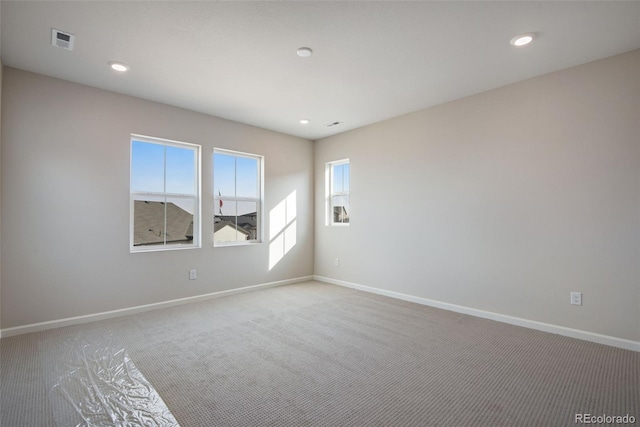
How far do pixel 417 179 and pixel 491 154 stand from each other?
98 centimetres

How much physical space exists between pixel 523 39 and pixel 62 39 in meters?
3.80

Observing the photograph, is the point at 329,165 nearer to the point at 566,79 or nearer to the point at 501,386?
the point at 566,79

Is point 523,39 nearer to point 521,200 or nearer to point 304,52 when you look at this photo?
point 521,200

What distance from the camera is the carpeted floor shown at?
1.89 metres

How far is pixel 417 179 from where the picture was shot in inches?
171

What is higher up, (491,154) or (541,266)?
(491,154)

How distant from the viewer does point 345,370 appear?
2.42 m

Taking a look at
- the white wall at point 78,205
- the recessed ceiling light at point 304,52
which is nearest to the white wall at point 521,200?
the recessed ceiling light at point 304,52

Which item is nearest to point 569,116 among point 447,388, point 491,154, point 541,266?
point 491,154

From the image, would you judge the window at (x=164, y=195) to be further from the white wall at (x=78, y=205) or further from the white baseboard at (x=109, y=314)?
the white baseboard at (x=109, y=314)

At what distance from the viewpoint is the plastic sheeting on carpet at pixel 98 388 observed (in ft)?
6.07
